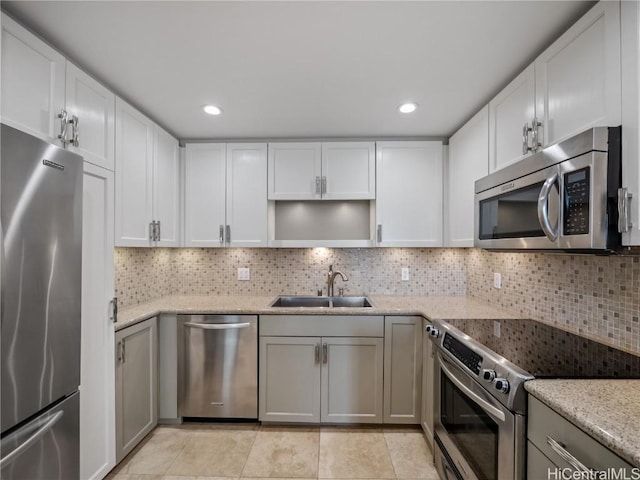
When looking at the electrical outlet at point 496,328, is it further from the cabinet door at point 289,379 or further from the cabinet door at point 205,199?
the cabinet door at point 205,199

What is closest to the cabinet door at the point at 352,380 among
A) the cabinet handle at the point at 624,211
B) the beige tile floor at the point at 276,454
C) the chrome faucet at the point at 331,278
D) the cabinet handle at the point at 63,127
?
the beige tile floor at the point at 276,454

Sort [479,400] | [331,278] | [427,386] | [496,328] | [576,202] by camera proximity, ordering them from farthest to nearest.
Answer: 1. [331,278]
2. [427,386]
3. [496,328]
4. [479,400]
5. [576,202]

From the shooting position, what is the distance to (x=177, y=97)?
193cm

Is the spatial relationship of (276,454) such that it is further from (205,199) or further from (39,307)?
(205,199)

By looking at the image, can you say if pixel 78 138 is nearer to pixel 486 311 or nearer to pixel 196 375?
pixel 196 375

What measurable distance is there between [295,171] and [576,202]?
1.97 m

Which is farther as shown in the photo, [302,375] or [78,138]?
[302,375]

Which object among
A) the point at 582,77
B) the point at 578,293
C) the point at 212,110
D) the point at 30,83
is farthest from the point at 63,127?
the point at 578,293

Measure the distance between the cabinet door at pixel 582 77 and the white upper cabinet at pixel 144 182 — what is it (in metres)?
2.31

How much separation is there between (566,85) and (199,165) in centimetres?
252

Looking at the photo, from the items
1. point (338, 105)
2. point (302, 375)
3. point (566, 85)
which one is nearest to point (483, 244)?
point (566, 85)

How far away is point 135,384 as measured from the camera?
1.97 m

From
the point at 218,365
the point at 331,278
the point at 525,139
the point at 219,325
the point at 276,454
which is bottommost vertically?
the point at 276,454

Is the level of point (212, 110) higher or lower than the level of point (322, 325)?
higher
